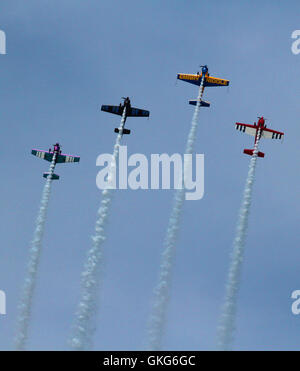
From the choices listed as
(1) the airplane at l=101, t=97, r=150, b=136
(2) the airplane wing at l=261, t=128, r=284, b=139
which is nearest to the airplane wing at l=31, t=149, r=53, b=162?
(1) the airplane at l=101, t=97, r=150, b=136

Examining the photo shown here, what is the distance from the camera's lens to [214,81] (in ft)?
603

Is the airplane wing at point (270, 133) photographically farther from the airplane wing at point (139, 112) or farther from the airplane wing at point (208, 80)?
the airplane wing at point (139, 112)

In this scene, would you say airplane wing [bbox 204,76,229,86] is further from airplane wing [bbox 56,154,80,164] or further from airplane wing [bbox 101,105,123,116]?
airplane wing [bbox 56,154,80,164]

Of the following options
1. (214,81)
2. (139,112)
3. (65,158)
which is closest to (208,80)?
(214,81)

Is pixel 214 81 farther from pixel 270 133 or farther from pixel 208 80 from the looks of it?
pixel 270 133

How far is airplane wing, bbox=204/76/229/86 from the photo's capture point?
7224 inches

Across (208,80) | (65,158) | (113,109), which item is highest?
(208,80)

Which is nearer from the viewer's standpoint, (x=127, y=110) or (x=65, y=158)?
(x=127, y=110)

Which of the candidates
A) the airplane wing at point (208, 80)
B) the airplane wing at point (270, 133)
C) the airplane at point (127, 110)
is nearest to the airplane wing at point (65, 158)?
the airplane at point (127, 110)

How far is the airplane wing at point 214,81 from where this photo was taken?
18349cm

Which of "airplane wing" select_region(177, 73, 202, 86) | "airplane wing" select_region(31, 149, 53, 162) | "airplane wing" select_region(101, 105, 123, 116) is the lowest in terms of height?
"airplane wing" select_region(31, 149, 53, 162)

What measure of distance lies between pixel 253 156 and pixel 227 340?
118 ft
